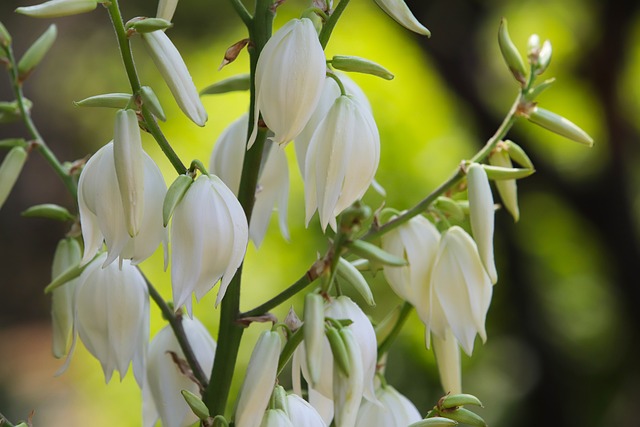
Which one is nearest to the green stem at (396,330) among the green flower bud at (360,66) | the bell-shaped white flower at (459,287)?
the bell-shaped white flower at (459,287)

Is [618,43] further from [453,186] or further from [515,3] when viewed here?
[453,186]

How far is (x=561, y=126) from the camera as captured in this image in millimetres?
387

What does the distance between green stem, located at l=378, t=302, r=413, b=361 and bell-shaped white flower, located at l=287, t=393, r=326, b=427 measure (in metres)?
0.08

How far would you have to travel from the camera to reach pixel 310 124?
386 millimetres

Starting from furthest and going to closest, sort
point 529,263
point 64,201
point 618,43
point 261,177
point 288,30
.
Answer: point 64,201 < point 529,263 < point 618,43 < point 261,177 < point 288,30

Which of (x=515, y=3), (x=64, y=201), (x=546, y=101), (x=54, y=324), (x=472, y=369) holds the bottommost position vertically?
(x=64, y=201)

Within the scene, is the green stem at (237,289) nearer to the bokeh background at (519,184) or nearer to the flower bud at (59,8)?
the flower bud at (59,8)

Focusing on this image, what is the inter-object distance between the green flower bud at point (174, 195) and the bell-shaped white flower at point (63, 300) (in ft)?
0.35

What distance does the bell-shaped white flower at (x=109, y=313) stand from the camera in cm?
38

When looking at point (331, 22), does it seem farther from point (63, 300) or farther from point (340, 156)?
point (63, 300)

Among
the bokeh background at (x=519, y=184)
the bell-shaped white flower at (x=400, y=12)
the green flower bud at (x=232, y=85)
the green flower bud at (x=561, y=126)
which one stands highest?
the bell-shaped white flower at (x=400, y=12)

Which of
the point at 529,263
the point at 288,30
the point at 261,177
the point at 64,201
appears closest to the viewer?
the point at 288,30

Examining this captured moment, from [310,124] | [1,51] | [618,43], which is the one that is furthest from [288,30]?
[618,43]

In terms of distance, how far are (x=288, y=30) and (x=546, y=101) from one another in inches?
52.1
